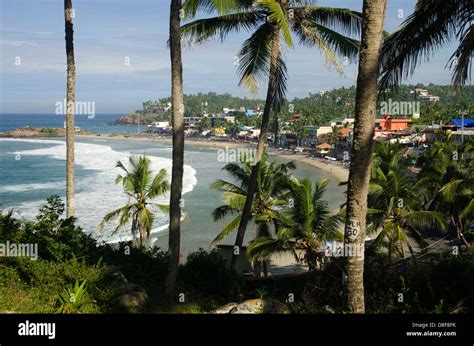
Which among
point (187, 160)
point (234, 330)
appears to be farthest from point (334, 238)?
point (187, 160)

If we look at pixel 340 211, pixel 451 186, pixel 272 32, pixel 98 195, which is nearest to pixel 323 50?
pixel 272 32

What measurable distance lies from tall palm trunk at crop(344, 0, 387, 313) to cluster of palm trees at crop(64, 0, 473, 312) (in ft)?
0.04

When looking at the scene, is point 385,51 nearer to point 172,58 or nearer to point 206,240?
point 172,58

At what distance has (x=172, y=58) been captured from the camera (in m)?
9.39

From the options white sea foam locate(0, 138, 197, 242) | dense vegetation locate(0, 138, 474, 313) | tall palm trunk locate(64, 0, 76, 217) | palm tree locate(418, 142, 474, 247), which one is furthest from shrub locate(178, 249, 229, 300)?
white sea foam locate(0, 138, 197, 242)

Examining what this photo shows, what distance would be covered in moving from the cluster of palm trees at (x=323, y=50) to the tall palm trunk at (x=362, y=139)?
0.5 inches

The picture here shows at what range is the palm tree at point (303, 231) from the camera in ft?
39.2

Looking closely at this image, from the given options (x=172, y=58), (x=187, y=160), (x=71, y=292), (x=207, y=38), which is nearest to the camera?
(x=71, y=292)

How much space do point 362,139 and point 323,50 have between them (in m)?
6.08

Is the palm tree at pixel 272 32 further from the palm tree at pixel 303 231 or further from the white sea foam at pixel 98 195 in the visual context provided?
the white sea foam at pixel 98 195

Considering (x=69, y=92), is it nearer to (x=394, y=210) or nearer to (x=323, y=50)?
(x=323, y=50)

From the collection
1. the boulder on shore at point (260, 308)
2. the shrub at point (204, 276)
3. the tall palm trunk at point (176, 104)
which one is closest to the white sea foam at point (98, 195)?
the shrub at point (204, 276)

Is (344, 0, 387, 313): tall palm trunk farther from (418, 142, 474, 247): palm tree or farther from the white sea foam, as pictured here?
the white sea foam

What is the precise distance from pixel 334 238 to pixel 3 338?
8.77m
